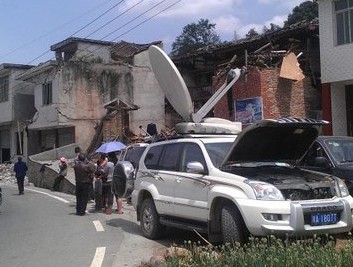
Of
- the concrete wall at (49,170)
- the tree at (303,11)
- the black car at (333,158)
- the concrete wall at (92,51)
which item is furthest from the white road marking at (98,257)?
the tree at (303,11)

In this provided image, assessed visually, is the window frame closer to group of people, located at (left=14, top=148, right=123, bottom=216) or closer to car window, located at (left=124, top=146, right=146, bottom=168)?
car window, located at (left=124, top=146, right=146, bottom=168)

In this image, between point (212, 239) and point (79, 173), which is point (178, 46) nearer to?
point (79, 173)

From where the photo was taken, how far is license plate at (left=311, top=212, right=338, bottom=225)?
23.9 feet

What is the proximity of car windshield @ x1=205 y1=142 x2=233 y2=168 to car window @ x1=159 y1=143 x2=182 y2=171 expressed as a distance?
2.56ft

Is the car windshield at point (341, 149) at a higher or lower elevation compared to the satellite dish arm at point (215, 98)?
lower

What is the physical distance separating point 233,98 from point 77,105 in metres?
16.4

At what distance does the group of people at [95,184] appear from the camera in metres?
14.4

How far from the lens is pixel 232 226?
25.1ft

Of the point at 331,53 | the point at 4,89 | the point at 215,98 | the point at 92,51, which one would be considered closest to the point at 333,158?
the point at 215,98

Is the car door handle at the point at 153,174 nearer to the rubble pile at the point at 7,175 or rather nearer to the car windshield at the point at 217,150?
the car windshield at the point at 217,150

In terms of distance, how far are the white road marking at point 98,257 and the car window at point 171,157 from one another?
6.19ft

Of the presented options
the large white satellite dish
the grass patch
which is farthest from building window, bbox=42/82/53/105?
the grass patch

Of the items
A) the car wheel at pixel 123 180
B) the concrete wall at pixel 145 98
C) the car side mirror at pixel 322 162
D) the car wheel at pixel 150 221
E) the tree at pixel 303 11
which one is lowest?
the car wheel at pixel 150 221

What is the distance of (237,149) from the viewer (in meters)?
8.48
